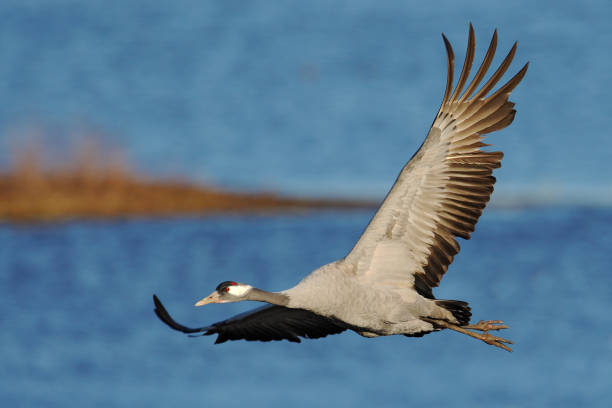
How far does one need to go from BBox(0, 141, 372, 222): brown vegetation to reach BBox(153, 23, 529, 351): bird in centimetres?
1808

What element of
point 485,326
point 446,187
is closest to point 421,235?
point 446,187

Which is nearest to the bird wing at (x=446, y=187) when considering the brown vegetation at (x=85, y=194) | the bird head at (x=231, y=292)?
the bird head at (x=231, y=292)

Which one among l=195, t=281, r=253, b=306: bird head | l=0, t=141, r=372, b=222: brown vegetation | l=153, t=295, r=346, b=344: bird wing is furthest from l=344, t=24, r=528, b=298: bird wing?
l=0, t=141, r=372, b=222: brown vegetation

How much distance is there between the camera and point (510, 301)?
63.5 ft

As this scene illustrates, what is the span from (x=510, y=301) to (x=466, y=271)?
4.77ft

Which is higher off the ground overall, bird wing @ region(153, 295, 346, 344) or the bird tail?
bird wing @ region(153, 295, 346, 344)

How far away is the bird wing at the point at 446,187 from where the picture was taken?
7.93m

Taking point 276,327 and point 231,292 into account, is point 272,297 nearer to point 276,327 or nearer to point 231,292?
point 231,292

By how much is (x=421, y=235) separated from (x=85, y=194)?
1872 centimetres

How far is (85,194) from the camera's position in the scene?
25.8m

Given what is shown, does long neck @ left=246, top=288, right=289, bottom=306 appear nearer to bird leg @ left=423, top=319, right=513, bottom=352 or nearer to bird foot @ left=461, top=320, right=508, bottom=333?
bird leg @ left=423, top=319, right=513, bottom=352

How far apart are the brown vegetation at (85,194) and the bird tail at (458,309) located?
1814 centimetres

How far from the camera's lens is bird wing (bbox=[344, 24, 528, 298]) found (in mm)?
7930

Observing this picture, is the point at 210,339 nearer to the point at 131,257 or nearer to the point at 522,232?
the point at 131,257
